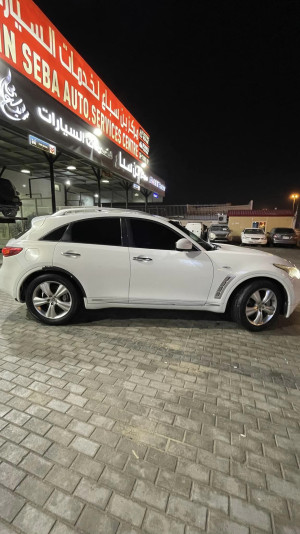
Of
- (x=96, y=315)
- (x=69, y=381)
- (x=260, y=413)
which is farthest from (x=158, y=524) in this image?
(x=96, y=315)

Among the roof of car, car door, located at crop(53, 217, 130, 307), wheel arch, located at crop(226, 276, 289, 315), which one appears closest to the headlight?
wheel arch, located at crop(226, 276, 289, 315)

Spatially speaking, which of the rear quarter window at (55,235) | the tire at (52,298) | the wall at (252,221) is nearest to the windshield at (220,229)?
the wall at (252,221)

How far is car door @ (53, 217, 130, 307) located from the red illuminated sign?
16.9 feet

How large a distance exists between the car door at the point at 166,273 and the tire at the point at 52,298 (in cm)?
90

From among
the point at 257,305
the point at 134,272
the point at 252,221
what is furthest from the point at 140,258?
the point at 252,221

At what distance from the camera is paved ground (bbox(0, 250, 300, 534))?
4.82ft

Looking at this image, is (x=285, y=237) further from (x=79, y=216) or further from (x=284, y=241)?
(x=79, y=216)

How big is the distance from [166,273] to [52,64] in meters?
8.39

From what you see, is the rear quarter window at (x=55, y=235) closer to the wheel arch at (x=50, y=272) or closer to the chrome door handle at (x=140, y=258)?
the wheel arch at (x=50, y=272)

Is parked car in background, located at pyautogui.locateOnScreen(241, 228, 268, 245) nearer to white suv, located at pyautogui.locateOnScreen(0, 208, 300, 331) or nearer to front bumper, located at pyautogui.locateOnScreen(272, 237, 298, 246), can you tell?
front bumper, located at pyautogui.locateOnScreen(272, 237, 298, 246)

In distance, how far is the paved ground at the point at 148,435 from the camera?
1.47 meters

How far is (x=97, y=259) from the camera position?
379 centimetres

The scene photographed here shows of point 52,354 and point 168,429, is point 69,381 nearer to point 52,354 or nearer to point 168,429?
point 52,354

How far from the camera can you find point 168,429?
6.77 feet
